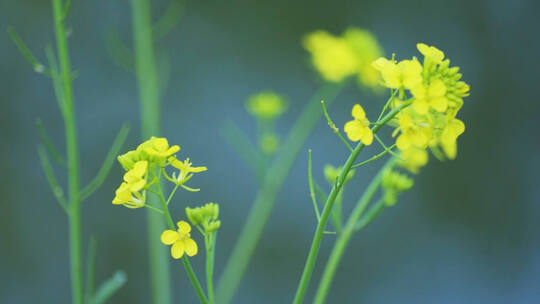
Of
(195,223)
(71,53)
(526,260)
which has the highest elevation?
(71,53)

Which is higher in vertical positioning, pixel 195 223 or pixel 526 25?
pixel 526 25

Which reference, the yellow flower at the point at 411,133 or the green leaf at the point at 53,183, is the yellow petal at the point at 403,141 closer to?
the yellow flower at the point at 411,133

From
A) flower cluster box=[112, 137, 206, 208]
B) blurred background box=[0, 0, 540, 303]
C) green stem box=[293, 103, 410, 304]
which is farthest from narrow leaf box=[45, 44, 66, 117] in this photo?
blurred background box=[0, 0, 540, 303]

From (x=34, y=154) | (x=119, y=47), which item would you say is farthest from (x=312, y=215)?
(x=119, y=47)

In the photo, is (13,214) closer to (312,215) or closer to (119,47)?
(312,215)

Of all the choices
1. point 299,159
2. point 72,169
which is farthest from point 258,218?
point 299,159

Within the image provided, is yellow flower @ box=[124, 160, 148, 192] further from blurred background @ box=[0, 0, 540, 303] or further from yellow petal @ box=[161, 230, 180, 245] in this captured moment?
blurred background @ box=[0, 0, 540, 303]

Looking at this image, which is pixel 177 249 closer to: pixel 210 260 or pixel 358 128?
pixel 210 260
